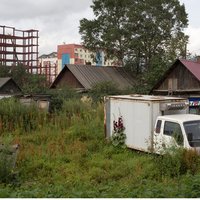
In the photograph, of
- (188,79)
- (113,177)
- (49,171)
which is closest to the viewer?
(113,177)

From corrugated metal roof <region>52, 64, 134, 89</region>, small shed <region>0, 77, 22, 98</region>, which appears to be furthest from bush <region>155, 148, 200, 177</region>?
small shed <region>0, 77, 22, 98</region>

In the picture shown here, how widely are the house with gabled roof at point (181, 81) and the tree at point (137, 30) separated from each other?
10.5 m

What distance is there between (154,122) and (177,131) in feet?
3.95

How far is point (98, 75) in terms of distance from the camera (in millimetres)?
40531

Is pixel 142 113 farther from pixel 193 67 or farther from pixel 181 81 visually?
pixel 193 67

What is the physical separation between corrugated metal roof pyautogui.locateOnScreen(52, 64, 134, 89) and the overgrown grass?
2022cm

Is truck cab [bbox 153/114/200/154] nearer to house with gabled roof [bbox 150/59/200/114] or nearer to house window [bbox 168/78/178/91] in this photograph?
house with gabled roof [bbox 150/59/200/114]

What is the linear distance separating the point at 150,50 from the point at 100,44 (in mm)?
6022

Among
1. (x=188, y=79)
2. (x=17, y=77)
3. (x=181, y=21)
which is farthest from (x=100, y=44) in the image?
(x=17, y=77)

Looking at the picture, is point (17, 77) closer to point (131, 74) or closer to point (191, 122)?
point (131, 74)

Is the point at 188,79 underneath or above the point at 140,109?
above

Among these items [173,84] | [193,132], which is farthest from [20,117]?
[173,84]

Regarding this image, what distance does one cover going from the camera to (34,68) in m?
80.1

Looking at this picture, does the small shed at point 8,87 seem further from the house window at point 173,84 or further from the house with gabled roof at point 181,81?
the house window at point 173,84
